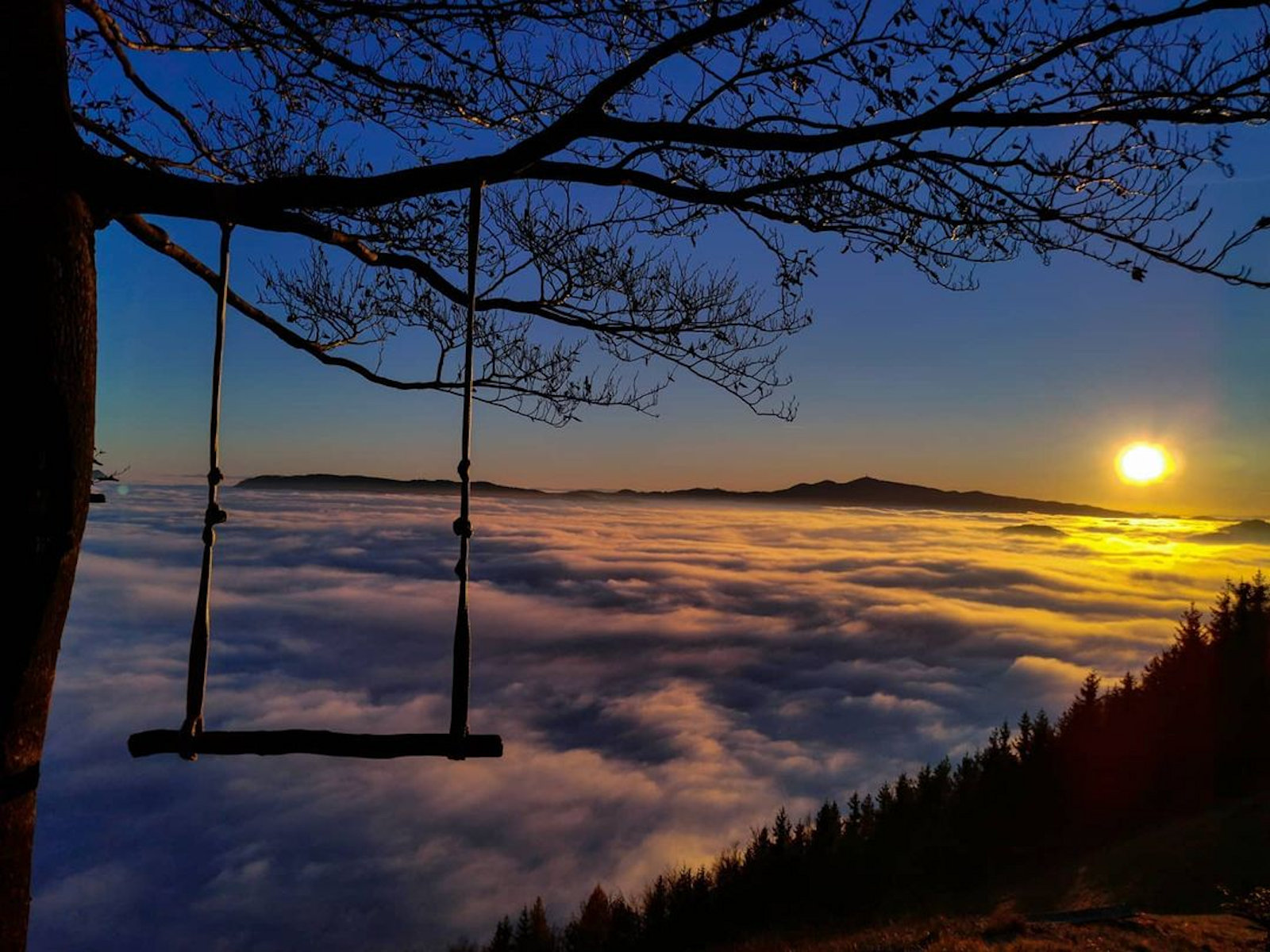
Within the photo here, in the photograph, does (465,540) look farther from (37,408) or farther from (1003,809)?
(1003,809)

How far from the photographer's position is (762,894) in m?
55.3

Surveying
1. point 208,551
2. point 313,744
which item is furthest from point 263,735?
point 208,551

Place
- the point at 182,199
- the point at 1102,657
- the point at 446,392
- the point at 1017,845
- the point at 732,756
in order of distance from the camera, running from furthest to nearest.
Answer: the point at 732,756
the point at 1102,657
the point at 1017,845
the point at 446,392
the point at 182,199

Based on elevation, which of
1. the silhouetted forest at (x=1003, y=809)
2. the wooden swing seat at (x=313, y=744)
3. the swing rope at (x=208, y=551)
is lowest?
the silhouetted forest at (x=1003, y=809)

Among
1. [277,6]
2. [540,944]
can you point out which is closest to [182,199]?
[277,6]

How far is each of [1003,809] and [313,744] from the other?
5963 centimetres

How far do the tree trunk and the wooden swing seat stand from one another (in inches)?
15.8

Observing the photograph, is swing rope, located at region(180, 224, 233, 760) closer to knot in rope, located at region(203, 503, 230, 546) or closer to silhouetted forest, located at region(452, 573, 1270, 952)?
knot in rope, located at region(203, 503, 230, 546)

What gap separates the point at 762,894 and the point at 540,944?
51.6ft

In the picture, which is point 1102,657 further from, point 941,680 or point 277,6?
point 277,6

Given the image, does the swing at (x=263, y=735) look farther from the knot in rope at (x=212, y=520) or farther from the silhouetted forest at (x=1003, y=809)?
the silhouetted forest at (x=1003, y=809)

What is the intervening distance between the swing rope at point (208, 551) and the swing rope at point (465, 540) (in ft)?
2.82

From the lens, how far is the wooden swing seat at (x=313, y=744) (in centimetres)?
299

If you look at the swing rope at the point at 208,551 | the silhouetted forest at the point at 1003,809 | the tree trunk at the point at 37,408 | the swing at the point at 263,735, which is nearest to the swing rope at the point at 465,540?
the swing at the point at 263,735
